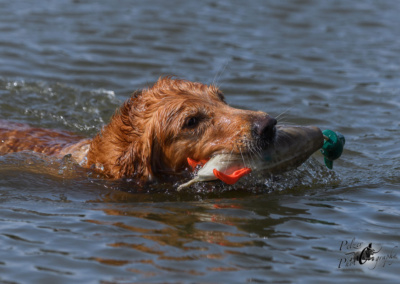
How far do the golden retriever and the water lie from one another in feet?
0.92

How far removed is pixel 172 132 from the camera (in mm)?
7172

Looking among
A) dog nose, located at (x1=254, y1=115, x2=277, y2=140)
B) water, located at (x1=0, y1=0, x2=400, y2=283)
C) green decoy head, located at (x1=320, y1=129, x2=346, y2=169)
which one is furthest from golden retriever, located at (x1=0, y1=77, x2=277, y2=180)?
green decoy head, located at (x1=320, y1=129, x2=346, y2=169)

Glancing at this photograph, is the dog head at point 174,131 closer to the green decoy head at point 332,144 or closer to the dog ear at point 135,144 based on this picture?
the dog ear at point 135,144

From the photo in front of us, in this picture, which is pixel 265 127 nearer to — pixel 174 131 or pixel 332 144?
pixel 174 131

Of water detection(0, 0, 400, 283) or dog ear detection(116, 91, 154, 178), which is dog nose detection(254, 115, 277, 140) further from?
dog ear detection(116, 91, 154, 178)

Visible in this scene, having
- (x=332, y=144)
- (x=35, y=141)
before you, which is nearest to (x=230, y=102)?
(x=35, y=141)

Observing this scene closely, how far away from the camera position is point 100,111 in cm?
1115

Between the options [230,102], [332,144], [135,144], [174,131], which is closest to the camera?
[174,131]

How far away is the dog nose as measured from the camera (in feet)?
22.4

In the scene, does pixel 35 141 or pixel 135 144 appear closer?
pixel 135 144

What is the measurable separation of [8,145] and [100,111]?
2.81 meters

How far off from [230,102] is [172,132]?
4.56 m

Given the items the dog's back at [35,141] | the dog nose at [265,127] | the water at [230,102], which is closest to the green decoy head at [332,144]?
the water at [230,102]

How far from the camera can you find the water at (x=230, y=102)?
5.81 metres
